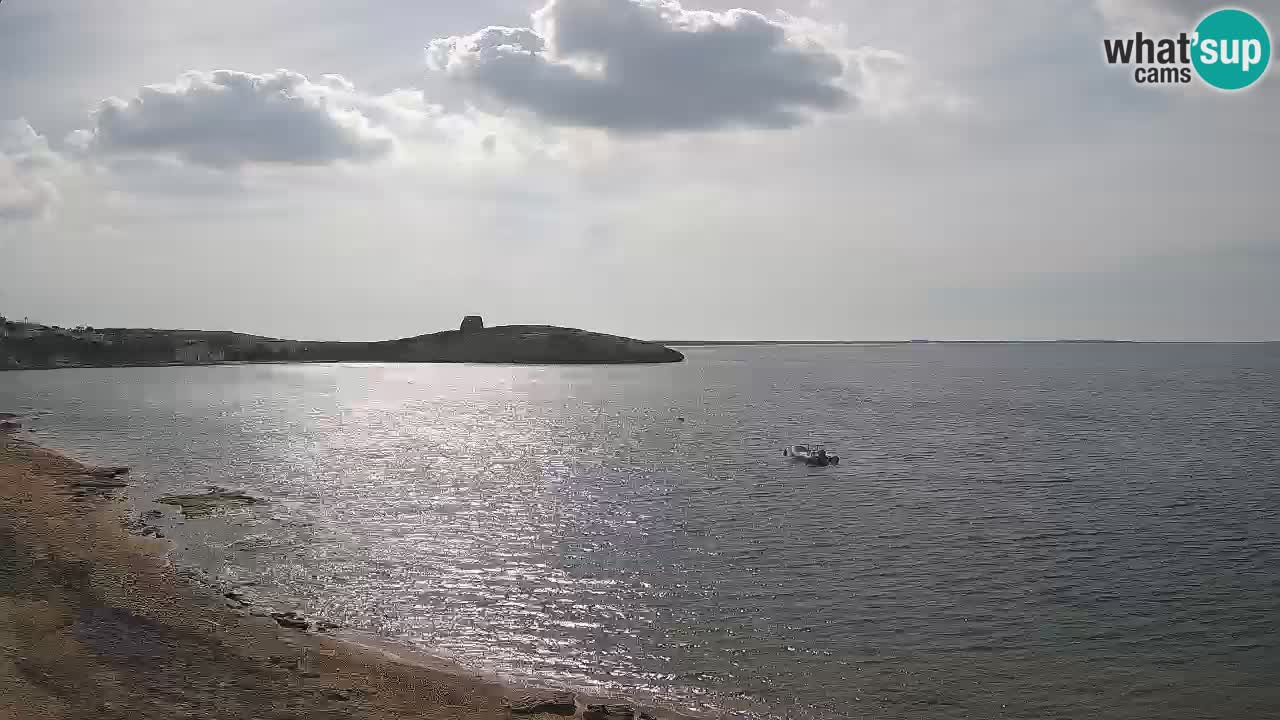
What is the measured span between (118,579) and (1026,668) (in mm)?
29586

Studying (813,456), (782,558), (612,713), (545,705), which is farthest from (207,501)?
(813,456)

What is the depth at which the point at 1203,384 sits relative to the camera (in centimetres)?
17762

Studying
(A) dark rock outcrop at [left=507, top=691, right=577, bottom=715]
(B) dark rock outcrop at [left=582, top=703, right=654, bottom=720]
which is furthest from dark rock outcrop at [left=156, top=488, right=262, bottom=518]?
(B) dark rock outcrop at [left=582, top=703, right=654, bottom=720]

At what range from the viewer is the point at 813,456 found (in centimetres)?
6444

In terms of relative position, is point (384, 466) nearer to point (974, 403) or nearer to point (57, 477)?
point (57, 477)

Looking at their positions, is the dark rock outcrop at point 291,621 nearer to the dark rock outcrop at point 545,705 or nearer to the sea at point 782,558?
the sea at point 782,558

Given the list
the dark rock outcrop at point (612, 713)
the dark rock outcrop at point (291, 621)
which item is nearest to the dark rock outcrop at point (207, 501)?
the dark rock outcrop at point (291, 621)

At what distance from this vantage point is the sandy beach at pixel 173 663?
725 inches

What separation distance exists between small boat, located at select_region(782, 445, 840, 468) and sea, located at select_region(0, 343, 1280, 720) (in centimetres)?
183

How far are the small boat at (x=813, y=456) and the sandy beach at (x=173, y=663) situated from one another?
150ft

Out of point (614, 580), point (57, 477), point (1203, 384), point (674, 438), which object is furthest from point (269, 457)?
point (1203, 384)

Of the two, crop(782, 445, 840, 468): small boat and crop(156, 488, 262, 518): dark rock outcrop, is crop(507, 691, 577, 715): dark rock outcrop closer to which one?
crop(156, 488, 262, 518): dark rock outcrop

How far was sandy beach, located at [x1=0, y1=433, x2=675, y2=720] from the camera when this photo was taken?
1842 cm

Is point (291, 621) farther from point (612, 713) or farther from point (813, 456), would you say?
point (813, 456)
